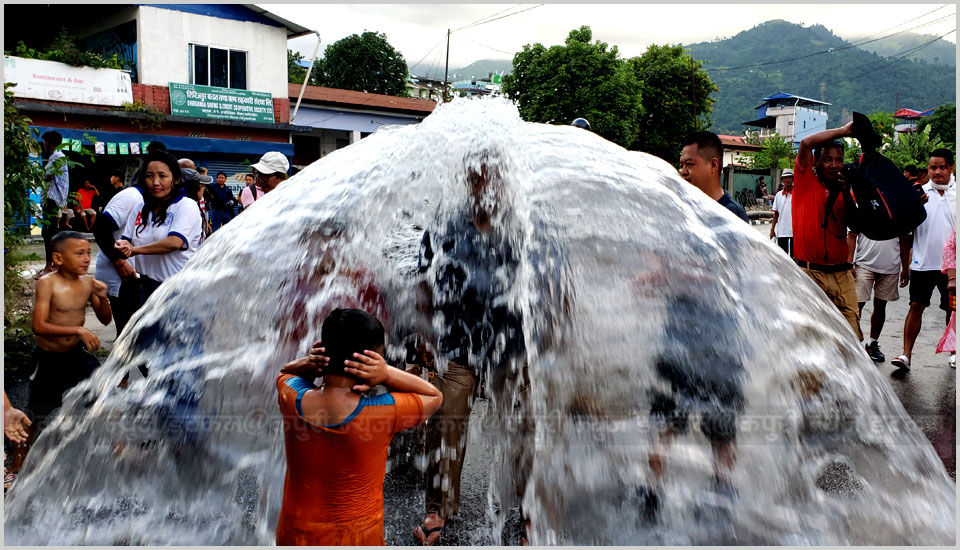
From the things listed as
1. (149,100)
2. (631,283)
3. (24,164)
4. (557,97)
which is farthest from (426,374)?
(557,97)

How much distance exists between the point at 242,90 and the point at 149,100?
2917 millimetres

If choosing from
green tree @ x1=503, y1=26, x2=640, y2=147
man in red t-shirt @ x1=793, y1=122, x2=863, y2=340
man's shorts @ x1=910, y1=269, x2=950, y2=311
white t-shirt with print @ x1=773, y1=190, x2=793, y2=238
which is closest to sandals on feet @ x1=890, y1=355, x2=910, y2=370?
man's shorts @ x1=910, y1=269, x2=950, y2=311

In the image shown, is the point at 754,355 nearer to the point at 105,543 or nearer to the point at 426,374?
the point at 426,374

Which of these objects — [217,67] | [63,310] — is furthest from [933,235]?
[217,67]

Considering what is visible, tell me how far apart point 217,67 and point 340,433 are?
849 inches

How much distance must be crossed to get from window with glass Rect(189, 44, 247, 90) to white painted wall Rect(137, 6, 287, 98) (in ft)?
0.50

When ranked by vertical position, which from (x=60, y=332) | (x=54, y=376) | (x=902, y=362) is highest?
(x=60, y=332)

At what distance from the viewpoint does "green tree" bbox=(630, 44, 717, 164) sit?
4388 cm

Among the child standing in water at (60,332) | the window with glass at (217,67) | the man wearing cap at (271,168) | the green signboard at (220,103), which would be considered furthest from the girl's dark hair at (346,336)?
the window with glass at (217,67)

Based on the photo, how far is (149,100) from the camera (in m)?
19.5

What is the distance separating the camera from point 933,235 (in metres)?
5.66

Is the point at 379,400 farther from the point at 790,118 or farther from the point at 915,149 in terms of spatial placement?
the point at 790,118

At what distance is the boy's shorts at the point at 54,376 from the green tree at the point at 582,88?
3141cm

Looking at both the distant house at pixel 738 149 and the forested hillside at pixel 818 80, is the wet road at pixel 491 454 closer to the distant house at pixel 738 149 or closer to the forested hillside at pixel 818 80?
the distant house at pixel 738 149
